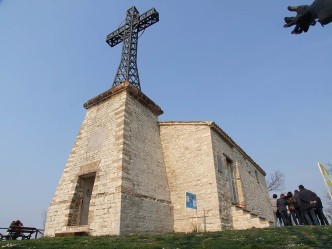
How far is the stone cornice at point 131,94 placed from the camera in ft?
41.4

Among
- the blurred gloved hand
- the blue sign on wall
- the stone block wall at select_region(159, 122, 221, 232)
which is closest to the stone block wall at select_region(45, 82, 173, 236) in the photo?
the stone block wall at select_region(159, 122, 221, 232)

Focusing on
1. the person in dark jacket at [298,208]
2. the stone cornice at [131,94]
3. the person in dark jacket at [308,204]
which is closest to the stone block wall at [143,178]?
the stone cornice at [131,94]

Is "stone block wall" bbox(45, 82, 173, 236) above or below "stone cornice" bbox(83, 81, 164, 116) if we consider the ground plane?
below

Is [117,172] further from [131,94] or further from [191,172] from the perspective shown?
[131,94]

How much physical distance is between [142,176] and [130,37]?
9507 millimetres

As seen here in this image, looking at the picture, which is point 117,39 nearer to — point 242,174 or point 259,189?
point 242,174

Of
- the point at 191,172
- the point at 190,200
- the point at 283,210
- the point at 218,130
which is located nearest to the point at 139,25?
the point at 218,130

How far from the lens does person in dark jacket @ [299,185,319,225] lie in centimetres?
1006

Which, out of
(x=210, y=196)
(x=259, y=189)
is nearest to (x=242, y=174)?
(x=259, y=189)

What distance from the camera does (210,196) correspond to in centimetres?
1102

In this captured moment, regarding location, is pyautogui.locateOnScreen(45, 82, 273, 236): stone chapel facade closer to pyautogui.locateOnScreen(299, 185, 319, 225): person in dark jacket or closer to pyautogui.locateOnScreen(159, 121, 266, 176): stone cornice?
pyautogui.locateOnScreen(159, 121, 266, 176): stone cornice

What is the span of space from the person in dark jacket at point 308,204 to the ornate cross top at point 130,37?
1000 centimetres

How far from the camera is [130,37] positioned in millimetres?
A: 16328

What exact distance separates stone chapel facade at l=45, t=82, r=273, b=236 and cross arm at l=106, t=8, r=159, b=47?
19.4ft
